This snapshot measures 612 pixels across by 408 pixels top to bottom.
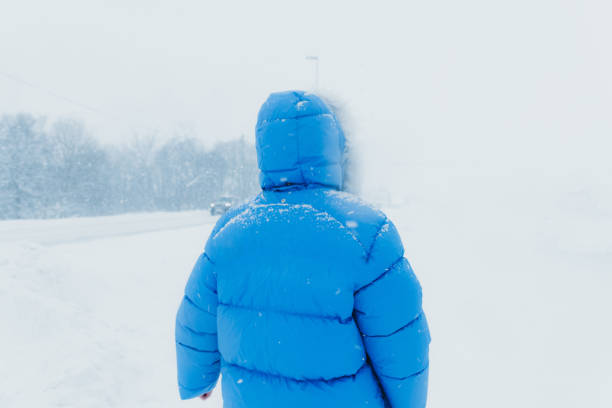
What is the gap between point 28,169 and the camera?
3167 cm

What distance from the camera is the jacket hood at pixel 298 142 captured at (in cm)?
132

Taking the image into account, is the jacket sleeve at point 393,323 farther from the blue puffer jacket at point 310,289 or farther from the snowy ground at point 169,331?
the snowy ground at point 169,331

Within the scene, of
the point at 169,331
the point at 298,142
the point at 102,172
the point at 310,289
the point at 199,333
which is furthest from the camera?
the point at 102,172

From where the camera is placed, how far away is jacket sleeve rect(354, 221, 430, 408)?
1203mm

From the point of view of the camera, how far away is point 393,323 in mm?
1222

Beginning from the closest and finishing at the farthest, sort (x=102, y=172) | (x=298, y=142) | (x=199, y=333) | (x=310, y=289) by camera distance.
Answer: (x=310, y=289) → (x=298, y=142) → (x=199, y=333) → (x=102, y=172)

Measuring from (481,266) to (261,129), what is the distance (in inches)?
388

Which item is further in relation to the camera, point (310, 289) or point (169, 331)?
point (169, 331)

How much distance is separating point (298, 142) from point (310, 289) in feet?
1.65

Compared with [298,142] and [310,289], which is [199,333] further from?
[298,142]

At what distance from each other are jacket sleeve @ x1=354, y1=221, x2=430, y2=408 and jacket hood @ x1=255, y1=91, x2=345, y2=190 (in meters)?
0.31

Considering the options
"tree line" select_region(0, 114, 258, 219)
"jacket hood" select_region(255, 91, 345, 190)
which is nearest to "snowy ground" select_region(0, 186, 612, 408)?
"jacket hood" select_region(255, 91, 345, 190)

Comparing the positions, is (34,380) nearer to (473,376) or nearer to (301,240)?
(301,240)

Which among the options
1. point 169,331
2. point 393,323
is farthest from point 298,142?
point 169,331
